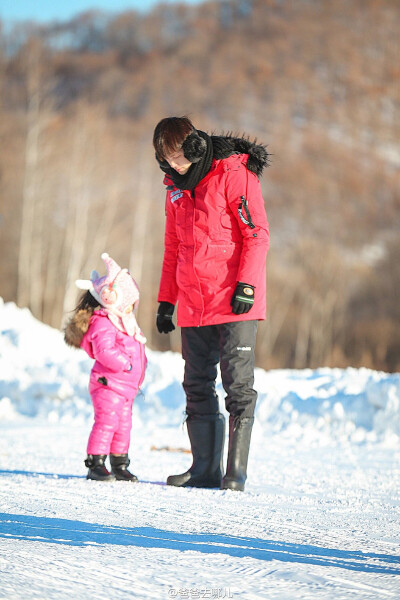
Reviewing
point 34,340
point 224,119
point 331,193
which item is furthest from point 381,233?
point 34,340

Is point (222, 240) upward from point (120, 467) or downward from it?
upward

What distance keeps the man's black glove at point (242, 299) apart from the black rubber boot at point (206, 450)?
2.15ft

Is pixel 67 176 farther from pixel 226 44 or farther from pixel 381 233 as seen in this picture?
pixel 226 44

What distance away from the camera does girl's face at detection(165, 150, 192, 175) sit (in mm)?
3592

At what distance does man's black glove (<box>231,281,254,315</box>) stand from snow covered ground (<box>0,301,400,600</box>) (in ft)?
2.69

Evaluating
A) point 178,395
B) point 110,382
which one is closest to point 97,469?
point 110,382

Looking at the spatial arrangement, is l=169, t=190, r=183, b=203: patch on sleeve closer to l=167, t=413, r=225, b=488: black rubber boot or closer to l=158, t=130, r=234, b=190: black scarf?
l=158, t=130, r=234, b=190: black scarf

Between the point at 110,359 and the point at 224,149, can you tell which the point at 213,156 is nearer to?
the point at 224,149

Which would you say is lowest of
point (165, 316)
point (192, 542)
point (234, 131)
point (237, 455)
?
point (192, 542)

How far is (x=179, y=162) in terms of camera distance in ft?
11.8

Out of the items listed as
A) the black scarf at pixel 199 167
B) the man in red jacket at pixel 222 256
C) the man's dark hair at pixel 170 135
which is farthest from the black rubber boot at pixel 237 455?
the man's dark hair at pixel 170 135

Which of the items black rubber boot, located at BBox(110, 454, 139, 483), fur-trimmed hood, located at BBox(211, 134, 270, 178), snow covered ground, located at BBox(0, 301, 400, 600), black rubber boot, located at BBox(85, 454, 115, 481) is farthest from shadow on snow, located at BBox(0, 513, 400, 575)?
fur-trimmed hood, located at BBox(211, 134, 270, 178)

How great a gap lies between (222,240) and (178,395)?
3.69 meters

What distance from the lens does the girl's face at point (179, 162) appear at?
3592 mm
